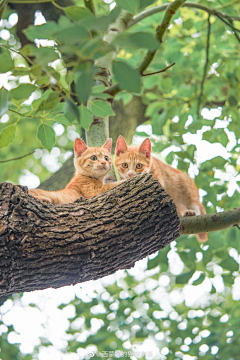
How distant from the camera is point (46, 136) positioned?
228cm

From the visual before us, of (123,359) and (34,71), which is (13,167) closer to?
(123,359)

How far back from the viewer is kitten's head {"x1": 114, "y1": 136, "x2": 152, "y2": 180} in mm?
3547

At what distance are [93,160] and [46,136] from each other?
0.97 m

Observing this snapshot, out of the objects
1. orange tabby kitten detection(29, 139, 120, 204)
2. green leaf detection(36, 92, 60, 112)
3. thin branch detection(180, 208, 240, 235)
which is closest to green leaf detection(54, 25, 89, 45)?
green leaf detection(36, 92, 60, 112)

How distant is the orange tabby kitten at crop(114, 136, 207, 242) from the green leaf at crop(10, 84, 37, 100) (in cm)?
183

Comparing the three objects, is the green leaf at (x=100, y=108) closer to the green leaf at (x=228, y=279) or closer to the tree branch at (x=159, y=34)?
the tree branch at (x=159, y=34)

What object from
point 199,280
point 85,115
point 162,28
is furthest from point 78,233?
point 162,28

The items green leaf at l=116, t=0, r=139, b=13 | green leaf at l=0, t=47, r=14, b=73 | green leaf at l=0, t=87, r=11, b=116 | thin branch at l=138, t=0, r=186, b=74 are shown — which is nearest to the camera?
green leaf at l=116, t=0, r=139, b=13

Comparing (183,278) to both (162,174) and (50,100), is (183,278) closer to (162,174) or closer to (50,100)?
(162,174)

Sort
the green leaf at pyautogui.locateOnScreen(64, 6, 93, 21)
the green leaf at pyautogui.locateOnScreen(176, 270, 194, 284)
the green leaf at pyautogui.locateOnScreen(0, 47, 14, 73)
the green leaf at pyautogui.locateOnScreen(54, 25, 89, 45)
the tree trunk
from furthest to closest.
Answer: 1. the green leaf at pyautogui.locateOnScreen(176, 270, 194, 284)
2. the tree trunk
3. the green leaf at pyautogui.locateOnScreen(0, 47, 14, 73)
4. the green leaf at pyautogui.locateOnScreen(64, 6, 93, 21)
5. the green leaf at pyautogui.locateOnScreen(54, 25, 89, 45)

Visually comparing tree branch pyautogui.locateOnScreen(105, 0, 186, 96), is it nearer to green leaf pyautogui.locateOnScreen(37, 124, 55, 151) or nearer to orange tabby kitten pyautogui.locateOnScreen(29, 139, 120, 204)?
orange tabby kitten pyautogui.locateOnScreen(29, 139, 120, 204)

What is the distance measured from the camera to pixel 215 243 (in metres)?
3.31

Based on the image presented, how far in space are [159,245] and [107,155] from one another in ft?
3.86

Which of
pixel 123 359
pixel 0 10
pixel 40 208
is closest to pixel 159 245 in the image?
pixel 40 208
